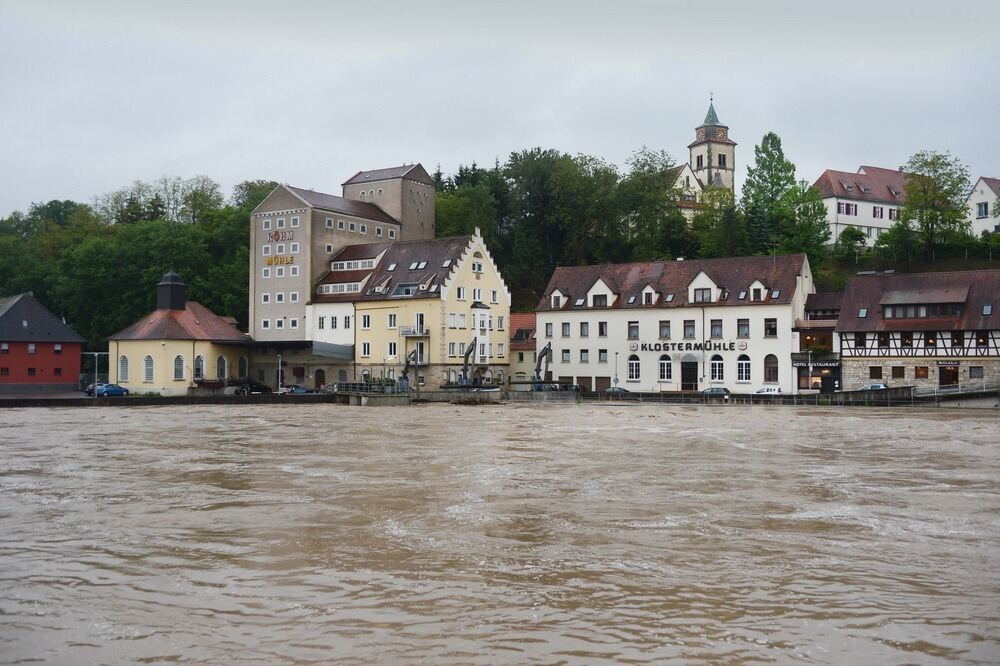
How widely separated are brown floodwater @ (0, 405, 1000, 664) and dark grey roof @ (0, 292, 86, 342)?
48.0 m

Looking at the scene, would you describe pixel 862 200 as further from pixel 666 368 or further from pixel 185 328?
pixel 185 328

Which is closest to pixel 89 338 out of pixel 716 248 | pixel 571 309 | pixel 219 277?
pixel 219 277

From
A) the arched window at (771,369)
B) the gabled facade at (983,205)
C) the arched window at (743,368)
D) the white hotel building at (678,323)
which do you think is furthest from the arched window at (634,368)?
the gabled facade at (983,205)

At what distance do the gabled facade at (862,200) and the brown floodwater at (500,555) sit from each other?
68701 mm

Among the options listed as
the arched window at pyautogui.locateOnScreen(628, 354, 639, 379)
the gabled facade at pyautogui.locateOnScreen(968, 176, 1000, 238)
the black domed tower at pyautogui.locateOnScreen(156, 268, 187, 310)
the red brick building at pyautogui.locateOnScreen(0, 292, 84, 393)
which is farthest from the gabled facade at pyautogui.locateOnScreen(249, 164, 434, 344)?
the gabled facade at pyautogui.locateOnScreen(968, 176, 1000, 238)

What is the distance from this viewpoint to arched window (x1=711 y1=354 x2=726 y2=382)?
222 ft

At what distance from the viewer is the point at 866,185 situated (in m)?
100

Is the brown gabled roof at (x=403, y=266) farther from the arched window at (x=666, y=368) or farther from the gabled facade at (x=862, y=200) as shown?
the gabled facade at (x=862, y=200)

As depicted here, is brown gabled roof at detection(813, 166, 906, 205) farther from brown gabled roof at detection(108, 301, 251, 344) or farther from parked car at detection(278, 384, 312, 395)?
brown gabled roof at detection(108, 301, 251, 344)

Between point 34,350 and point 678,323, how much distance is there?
49.8 meters

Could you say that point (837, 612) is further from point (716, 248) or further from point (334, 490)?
point (716, 248)

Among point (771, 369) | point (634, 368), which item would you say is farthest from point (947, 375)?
point (634, 368)

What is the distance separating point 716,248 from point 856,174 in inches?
1040

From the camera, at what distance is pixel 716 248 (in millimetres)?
84625
